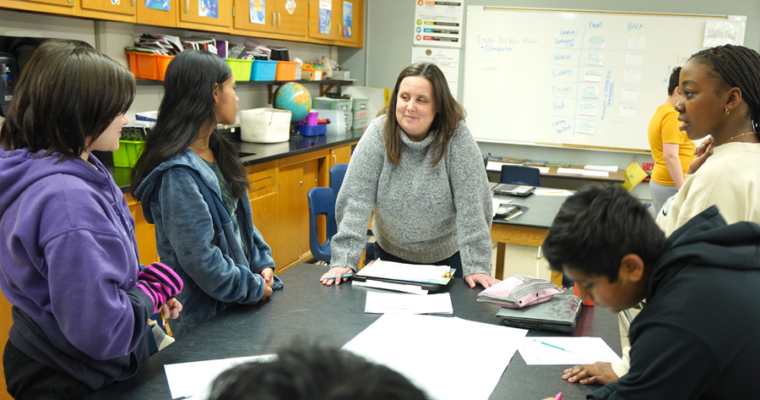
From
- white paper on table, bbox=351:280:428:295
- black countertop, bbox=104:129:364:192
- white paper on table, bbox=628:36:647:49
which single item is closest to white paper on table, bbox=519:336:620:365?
white paper on table, bbox=351:280:428:295

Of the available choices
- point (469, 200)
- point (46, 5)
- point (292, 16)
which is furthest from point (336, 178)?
point (292, 16)

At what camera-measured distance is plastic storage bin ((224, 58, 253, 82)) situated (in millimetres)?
3740

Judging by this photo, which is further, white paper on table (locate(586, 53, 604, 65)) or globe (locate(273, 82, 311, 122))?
white paper on table (locate(586, 53, 604, 65))

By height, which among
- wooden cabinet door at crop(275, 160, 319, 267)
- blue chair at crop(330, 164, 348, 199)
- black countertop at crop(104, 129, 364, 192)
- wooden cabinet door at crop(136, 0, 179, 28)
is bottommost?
wooden cabinet door at crop(275, 160, 319, 267)

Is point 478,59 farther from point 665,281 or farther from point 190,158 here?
point 665,281

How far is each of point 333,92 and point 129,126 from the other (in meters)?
2.89

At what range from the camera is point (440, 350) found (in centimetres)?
134

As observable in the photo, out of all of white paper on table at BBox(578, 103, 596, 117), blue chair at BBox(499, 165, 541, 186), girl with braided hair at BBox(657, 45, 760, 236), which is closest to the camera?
girl with braided hair at BBox(657, 45, 760, 236)

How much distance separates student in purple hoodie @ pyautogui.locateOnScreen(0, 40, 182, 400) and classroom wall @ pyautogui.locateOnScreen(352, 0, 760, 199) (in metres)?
4.38

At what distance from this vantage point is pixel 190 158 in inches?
60.0

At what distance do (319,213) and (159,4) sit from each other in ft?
4.65

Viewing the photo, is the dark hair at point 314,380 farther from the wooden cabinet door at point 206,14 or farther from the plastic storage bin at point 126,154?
the wooden cabinet door at point 206,14

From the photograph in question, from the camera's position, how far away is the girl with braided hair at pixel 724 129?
4.70 feet

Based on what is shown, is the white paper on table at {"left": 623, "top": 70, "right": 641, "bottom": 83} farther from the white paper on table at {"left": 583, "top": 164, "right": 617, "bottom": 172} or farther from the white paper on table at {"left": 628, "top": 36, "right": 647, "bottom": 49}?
the white paper on table at {"left": 583, "top": 164, "right": 617, "bottom": 172}
